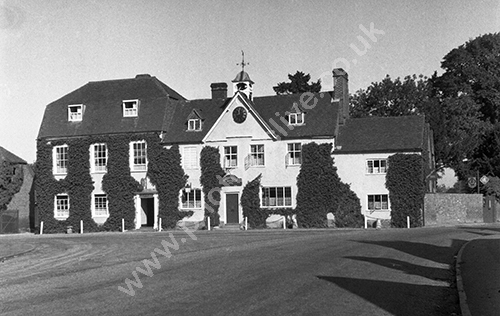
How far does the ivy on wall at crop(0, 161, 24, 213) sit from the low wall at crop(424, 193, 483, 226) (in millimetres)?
34080

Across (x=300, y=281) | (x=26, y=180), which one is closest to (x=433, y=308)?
(x=300, y=281)

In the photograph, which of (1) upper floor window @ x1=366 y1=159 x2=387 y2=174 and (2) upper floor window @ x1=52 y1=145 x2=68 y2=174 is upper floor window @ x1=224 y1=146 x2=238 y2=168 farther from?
(2) upper floor window @ x1=52 y1=145 x2=68 y2=174

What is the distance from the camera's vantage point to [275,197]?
172ft

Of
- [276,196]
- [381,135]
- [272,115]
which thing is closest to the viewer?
[381,135]

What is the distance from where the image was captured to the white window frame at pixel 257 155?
53.0m

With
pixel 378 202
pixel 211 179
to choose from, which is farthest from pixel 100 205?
pixel 378 202

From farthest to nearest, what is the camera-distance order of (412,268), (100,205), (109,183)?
1. (100,205)
2. (109,183)
3. (412,268)

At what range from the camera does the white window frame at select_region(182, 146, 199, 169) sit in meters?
54.2

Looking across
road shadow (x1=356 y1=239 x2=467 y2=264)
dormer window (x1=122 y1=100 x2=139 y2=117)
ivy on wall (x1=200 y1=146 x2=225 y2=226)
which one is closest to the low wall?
ivy on wall (x1=200 y1=146 x2=225 y2=226)

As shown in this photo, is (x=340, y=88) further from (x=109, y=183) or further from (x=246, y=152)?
(x=109, y=183)

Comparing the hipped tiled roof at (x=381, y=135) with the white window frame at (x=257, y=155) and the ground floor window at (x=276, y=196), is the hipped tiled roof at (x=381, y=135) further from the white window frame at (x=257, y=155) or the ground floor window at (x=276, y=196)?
the white window frame at (x=257, y=155)

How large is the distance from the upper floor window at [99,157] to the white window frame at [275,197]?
41.8 feet

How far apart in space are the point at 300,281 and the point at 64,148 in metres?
43.3

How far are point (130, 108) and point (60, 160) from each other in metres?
6.90
